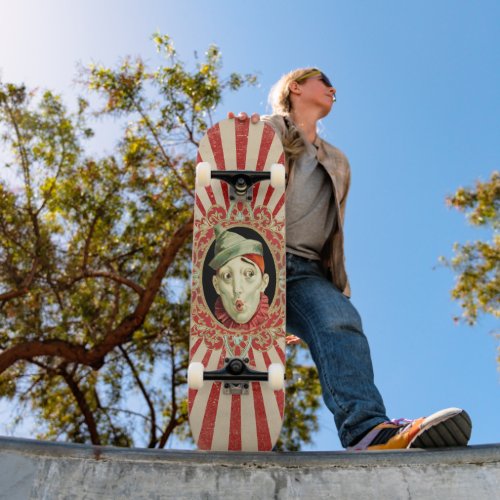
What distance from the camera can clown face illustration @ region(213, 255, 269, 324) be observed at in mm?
2734

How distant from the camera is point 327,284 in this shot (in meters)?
3.09

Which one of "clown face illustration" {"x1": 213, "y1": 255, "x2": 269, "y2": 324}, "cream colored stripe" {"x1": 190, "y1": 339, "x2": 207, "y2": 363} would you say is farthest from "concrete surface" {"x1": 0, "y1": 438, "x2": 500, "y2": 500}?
"clown face illustration" {"x1": 213, "y1": 255, "x2": 269, "y2": 324}

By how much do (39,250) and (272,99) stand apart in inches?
199

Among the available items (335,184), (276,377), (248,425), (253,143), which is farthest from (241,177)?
(248,425)

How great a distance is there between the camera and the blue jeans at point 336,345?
2.60 m

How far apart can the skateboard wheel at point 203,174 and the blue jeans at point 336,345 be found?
54 centimetres

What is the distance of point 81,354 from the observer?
7281 millimetres

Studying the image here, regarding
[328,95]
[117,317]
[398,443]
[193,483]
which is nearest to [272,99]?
[328,95]

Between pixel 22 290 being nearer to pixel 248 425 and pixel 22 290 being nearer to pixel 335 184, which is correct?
pixel 335 184

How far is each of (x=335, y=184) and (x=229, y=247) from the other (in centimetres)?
73

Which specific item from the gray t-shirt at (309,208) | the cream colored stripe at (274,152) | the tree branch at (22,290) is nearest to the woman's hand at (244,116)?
the cream colored stripe at (274,152)

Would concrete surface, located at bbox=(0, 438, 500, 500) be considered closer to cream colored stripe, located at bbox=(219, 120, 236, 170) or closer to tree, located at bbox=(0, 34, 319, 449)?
cream colored stripe, located at bbox=(219, 120, 236, 170)

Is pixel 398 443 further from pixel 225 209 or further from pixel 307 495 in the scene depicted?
pixel 225 209

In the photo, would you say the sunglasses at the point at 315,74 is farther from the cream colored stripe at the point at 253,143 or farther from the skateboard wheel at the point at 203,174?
the skateboard wheel at the point at 203,174
